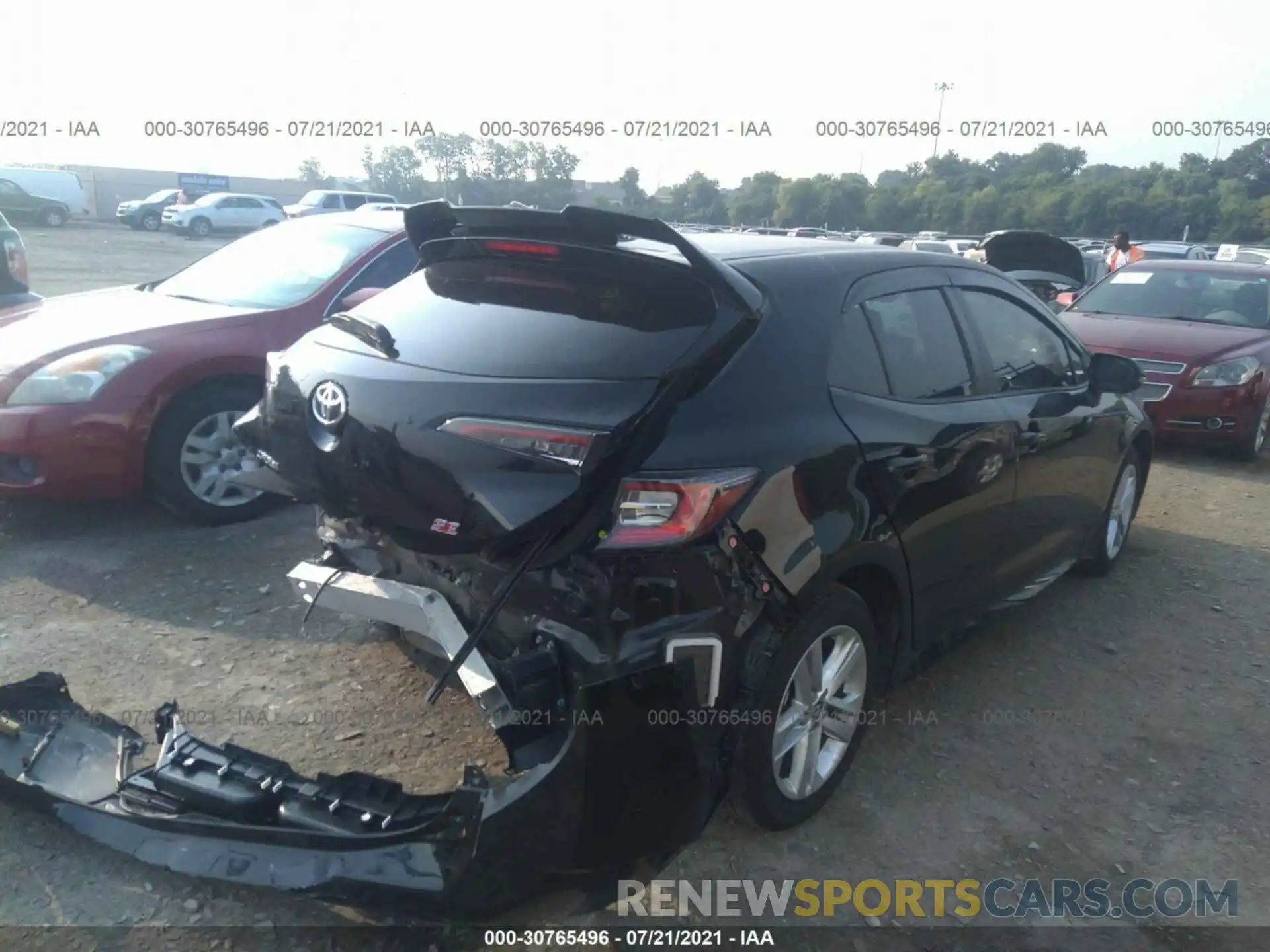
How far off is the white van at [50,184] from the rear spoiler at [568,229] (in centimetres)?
3816

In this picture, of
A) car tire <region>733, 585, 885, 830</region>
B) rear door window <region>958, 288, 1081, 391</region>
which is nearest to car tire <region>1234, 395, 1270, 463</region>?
rear door window <region>958, 288, 1081, 391</region>

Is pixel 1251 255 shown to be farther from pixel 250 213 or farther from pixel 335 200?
pixel 250 213

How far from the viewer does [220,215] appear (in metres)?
35.4

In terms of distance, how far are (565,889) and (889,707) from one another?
1.90 meters

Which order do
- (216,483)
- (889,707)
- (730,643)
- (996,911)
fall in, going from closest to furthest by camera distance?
(730,643)
(996,911)
(889,707)
(216,483)

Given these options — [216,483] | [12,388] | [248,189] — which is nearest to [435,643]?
[216,483]

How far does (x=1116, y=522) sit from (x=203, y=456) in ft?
15.9

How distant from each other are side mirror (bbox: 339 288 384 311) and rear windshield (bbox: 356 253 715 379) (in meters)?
2.41

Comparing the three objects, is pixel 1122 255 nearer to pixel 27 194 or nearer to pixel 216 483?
pixel 216 483

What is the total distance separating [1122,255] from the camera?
1414 cm

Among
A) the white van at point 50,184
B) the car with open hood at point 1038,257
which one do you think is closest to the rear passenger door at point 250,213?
the white van at point 50,184

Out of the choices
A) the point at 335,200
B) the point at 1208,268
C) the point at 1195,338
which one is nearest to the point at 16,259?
the point at 1195,338

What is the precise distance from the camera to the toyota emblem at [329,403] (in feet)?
9.23

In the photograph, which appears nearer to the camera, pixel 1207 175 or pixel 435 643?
pixel 435 643
